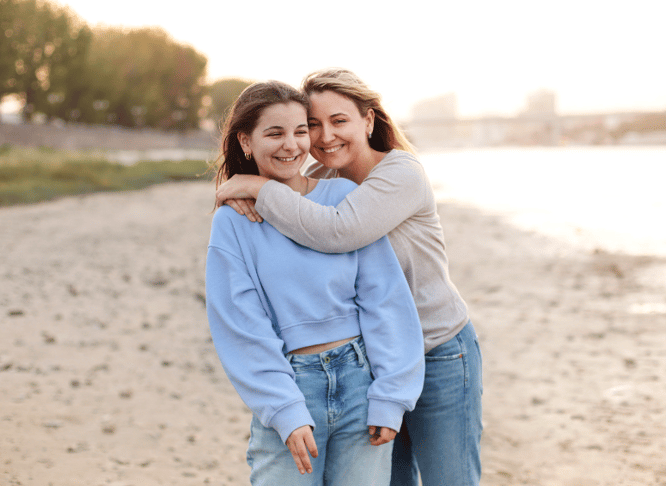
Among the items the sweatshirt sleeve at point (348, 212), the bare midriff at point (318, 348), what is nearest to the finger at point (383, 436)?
the bare midriff at point (318, 348)

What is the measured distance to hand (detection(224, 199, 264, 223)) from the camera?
86.0 inches

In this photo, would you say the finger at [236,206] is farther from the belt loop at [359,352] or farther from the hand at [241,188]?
the belt loop at [359,352]

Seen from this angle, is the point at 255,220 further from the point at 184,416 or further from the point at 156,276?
the point at 156,276

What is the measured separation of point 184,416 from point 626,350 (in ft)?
14.6

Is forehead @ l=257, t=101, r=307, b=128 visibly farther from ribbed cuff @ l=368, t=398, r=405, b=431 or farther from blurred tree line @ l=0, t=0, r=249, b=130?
blurred tree line @ l=0, t=0, r=249, b=130

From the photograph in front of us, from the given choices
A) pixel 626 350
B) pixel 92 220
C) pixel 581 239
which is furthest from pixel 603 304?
pixel 92 220

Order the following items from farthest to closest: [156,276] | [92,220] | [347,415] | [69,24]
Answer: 1. [69,24]
2. [92,220]
3. [156,276]
4. [347,415]

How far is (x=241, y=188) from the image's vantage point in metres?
2.21

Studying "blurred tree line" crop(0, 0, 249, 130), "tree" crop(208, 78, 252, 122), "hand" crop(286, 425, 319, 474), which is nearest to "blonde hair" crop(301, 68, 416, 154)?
"hand" crop(286, 425, 319, 474)

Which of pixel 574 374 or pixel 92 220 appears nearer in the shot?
pixel 574 374

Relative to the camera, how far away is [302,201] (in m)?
2.14

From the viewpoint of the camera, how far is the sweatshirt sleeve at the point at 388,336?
2.07 m

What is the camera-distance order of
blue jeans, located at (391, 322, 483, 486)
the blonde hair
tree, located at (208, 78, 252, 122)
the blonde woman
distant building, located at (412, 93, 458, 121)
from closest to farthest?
the blonde woman, the blonde hair, blue jeans, located at (391, 322, 483, 486), tree, located at (208, 78, 252, 122), distant building, located at (412, 93, 458, 121)

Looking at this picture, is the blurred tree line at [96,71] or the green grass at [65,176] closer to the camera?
the green grass at [65,176]
